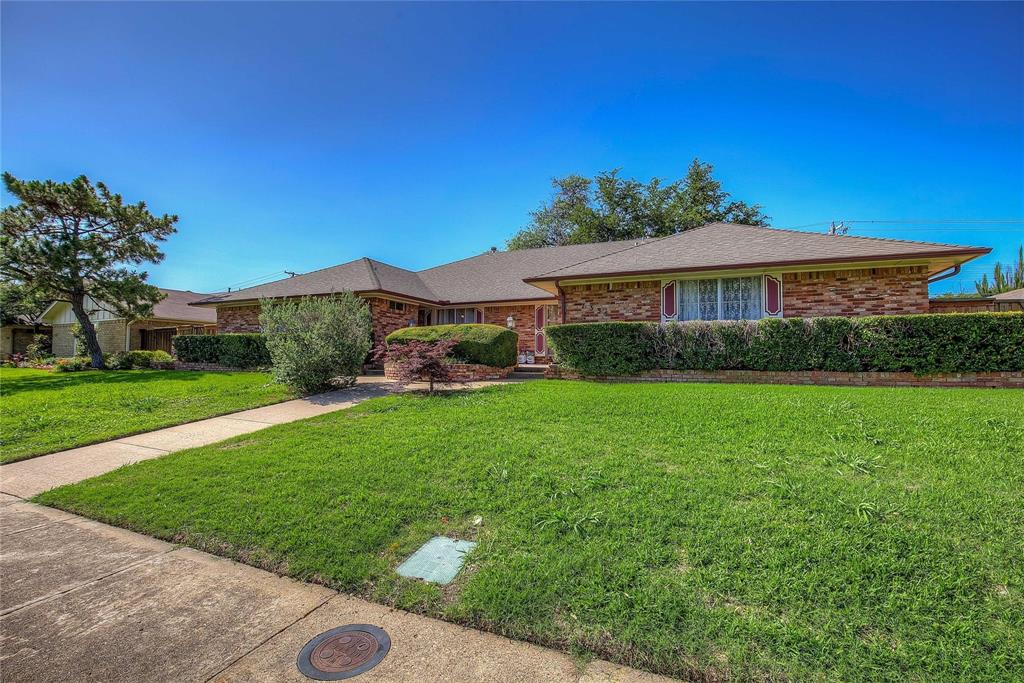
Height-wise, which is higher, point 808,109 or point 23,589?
point 808,109

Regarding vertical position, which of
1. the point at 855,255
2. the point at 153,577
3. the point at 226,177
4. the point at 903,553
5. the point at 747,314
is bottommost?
the point at 153,577

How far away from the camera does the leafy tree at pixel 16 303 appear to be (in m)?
19.6

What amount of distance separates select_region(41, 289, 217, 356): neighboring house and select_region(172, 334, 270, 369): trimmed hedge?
6.35 m

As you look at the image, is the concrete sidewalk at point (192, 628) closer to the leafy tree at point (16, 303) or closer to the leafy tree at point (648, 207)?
the leafy tree at point (16, 303)

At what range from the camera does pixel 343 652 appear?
2.37 metres

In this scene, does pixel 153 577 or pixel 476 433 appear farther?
pixel 476 433

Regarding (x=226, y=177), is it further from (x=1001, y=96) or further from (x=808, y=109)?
(x=1001, y=96)

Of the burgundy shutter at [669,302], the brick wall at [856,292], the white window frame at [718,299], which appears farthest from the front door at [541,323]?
the brick wall at [856,292]

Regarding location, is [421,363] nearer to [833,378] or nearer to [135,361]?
[833,378]

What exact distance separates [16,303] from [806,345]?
4062 centimetres

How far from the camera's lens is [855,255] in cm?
1099

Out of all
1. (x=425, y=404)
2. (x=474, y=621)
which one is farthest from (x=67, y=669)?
(x=425, y=404)

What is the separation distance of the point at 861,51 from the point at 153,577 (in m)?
15.0

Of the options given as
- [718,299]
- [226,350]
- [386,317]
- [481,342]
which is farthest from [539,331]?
[226,350]
